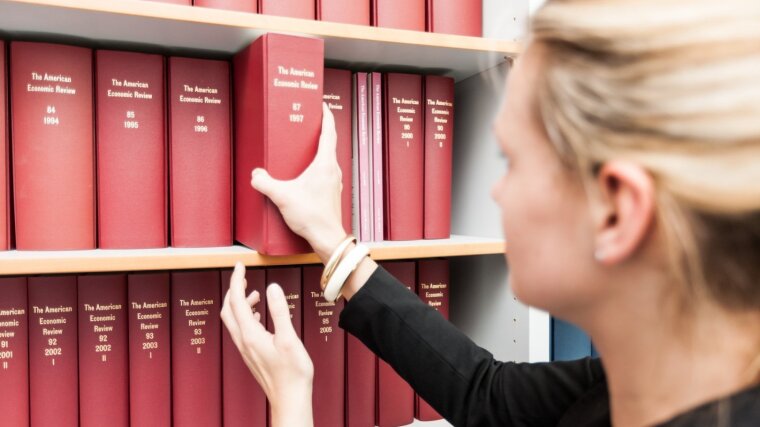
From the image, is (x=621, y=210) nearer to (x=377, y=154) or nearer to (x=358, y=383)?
(x=377, y=154)

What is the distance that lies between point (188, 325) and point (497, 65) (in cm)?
71

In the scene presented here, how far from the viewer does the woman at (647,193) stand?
0.46 m

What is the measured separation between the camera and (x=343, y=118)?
3.31ft

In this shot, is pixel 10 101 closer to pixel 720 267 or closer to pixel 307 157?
pixel 307 157

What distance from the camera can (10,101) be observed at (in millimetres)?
854

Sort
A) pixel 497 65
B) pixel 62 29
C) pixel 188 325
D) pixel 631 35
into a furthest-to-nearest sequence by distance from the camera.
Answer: pixel 497 65, pixel 188 325, pixel 62 29, pixel 631 35

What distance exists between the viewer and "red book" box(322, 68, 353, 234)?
3.27 ft

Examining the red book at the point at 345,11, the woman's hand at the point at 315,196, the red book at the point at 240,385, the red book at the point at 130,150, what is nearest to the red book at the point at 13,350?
the red book at the point at 130,150

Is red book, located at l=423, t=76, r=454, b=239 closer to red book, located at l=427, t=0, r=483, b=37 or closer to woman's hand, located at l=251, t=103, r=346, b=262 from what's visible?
red book, located at l=427, t=0, r=483, b=37

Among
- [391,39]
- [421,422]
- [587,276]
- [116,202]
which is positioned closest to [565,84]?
[587,276]

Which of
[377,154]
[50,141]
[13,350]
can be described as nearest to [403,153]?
[377,154]

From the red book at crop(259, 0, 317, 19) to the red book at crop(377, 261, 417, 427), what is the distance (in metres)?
0.46

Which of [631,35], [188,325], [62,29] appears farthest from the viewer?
[188,325]

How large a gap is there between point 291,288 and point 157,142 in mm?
322
